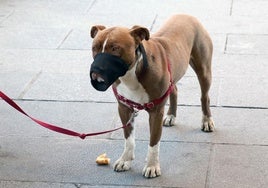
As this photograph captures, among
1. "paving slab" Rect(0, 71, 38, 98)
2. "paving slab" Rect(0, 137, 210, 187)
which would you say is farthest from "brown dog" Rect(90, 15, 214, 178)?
"paving slab" Rect(0, 71, 38, 98)

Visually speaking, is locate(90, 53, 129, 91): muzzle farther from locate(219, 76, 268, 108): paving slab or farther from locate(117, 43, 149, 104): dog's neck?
locate(219, 76, 268, 108): paving slab

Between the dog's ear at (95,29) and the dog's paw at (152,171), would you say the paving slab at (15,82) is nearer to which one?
the dog's paw at (152,171)

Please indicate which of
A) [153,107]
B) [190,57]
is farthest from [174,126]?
[153,107]

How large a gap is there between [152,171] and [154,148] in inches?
7.4

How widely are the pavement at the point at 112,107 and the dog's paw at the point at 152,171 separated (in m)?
0.05

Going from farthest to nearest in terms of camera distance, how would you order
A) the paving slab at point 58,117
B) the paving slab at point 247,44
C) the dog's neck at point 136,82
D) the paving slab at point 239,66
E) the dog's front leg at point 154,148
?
the paving slab at point 247,44, the paving slab at point 239,66, the paving slab at point 58,117, the dog's front leg at point 154,148, the dog's neck at point 136,82

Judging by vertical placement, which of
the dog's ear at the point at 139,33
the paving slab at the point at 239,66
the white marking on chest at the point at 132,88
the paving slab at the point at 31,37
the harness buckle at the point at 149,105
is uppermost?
the dog's ear at the point at 139,33

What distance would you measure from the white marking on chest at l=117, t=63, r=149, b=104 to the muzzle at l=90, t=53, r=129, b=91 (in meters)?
0.29

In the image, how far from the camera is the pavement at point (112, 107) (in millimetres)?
5109

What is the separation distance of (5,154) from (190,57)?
1.88 metres

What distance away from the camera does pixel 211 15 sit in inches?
359

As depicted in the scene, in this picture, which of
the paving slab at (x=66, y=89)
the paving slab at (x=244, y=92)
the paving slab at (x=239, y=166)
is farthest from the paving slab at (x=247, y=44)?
the paving slab at (x=239, y=166)

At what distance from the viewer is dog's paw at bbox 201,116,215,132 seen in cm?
577

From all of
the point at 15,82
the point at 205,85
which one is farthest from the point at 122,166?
the point at 15,82
